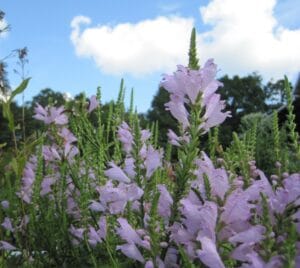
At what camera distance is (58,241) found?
202cm

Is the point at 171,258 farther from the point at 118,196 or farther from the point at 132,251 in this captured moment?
the point at 118,196

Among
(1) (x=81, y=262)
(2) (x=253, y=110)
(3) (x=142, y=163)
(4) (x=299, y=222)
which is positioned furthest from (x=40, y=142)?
(2) (x=253, y=110)

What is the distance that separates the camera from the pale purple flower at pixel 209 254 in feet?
3.24

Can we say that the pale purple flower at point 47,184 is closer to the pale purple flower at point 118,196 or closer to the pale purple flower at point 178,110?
the pale purple flower at point 118,196

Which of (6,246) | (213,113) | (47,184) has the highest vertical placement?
(213,113)

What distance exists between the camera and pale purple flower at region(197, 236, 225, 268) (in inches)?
38.9

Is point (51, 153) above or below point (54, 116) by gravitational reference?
below

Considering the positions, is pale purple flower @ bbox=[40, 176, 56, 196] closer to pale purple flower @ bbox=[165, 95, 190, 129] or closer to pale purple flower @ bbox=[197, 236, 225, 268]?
pale purple flower @ bbox=[165, 95, 190, 129]

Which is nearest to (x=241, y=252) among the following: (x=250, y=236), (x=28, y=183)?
(x=250, y=236)

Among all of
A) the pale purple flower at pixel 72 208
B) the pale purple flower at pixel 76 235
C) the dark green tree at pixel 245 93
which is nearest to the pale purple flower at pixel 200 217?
the pale purple flower at pixel 76 235

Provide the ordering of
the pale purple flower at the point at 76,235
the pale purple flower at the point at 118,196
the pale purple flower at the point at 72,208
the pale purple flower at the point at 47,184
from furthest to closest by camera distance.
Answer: the pale purple flower at the point at 47,184 < the pale purple flower at the point at 72,208 < the pale purple flower at the point at 76,235 < the pale purple flower at the point at 118,196

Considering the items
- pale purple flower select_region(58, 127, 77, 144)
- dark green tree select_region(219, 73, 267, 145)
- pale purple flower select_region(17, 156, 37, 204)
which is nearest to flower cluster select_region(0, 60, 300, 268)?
pale purple flower select_region(17, 156, 37, 204)

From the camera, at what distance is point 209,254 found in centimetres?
99

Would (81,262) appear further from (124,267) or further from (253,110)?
(253,110)
